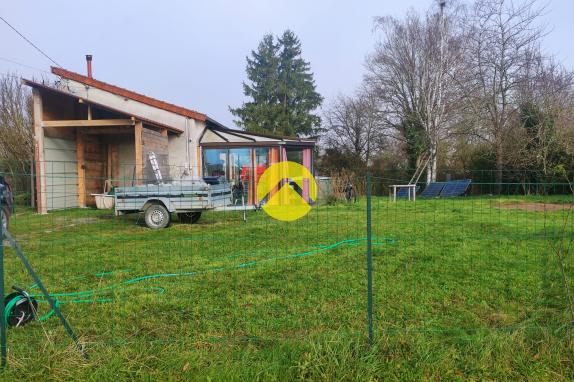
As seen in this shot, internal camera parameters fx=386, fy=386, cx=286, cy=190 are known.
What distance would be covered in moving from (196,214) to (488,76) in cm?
1822

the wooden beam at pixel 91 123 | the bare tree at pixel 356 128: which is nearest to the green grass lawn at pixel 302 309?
the wooden beam at pixel 91 123

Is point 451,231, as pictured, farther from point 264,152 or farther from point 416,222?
point 264,152

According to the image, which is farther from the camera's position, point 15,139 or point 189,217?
point 15,139

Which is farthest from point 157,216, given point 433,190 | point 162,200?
point 433,190

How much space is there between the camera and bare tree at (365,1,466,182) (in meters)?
22.0

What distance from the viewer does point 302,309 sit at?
349cm

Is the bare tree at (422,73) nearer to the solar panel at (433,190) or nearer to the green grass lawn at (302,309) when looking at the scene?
the solar panel at (433,190)

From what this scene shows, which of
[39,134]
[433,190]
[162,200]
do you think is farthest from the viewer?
[433,190]

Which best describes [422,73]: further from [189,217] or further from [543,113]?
[189,217]

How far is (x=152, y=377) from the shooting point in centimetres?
241

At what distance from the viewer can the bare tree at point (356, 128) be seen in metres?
27.6

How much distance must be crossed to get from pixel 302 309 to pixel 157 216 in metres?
6.36

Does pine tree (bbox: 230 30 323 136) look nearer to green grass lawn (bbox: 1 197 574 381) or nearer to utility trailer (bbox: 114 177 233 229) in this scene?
utility trailer (bbox: 114 177 233 229)

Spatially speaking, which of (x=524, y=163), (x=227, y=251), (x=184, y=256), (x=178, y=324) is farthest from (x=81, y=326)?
(x=524, y=163)
